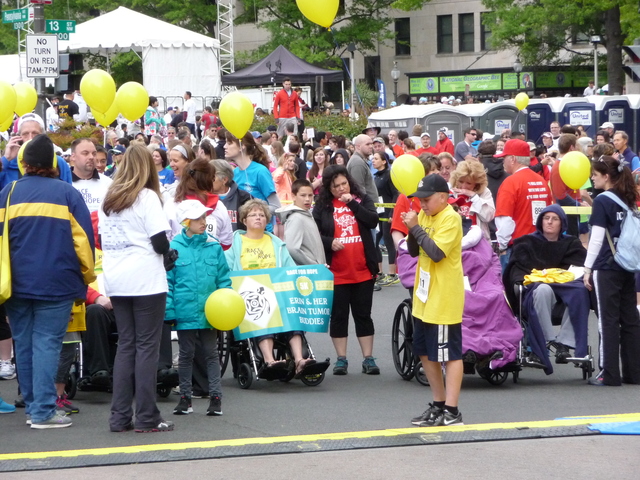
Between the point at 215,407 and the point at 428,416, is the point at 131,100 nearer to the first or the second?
the point at 215,407

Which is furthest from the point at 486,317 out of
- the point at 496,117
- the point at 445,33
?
the point at 445,33

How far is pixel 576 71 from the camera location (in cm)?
5397

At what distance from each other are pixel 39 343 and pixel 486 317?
3.73m

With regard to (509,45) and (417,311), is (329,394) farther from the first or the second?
(509,45)

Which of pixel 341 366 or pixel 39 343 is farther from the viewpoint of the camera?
pixel 341 366

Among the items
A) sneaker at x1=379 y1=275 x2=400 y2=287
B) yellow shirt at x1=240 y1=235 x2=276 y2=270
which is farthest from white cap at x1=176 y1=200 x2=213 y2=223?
sneaker at x1=379 y1=275 x2=400 y2=287

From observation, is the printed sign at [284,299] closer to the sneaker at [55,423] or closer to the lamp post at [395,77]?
the sneaker at [55,423]

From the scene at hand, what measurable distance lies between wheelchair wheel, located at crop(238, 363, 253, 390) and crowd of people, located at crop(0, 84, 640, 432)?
0.84 feet

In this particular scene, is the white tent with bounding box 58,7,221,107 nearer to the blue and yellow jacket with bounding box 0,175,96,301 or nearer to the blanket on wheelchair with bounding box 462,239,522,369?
the blanket on wheelchair with bounding box 462,239,522,369

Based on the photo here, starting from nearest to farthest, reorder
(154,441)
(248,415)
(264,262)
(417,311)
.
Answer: (154,441), (417,311), (248,415), (264,262)

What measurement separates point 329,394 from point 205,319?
1559mm

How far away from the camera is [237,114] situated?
11.8 m

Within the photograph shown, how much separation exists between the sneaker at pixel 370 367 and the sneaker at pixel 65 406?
2.78m

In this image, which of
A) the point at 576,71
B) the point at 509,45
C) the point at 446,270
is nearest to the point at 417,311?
the point at 446,270
